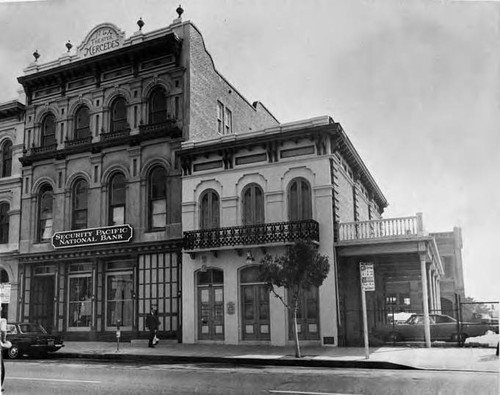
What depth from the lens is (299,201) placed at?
1959cm

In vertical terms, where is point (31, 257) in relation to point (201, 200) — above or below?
below

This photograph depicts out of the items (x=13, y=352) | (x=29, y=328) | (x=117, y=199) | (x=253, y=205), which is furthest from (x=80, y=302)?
(x=253, y=205)

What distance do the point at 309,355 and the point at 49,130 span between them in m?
15.4

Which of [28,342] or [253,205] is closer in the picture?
[28,342]

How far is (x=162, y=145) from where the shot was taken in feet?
72.7

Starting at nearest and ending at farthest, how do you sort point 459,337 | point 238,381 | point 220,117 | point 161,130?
1. point 238,381
2. point 459,337
3. point 161,130
4. point 220,117

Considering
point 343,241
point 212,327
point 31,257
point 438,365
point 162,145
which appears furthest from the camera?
point 31,257

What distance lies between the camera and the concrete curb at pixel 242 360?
13.7m

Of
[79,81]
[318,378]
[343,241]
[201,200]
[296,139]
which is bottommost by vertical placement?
[318,378]

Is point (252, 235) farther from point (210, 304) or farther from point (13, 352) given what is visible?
point (13, 352)

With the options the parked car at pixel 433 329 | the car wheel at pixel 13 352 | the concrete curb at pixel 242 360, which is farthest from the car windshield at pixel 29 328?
the parked car at pixel 433 329

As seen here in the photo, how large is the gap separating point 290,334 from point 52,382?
29.6 ft

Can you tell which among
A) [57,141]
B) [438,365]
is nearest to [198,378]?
[438,365]

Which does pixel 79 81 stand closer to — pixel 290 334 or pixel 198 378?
pixel 290 334
